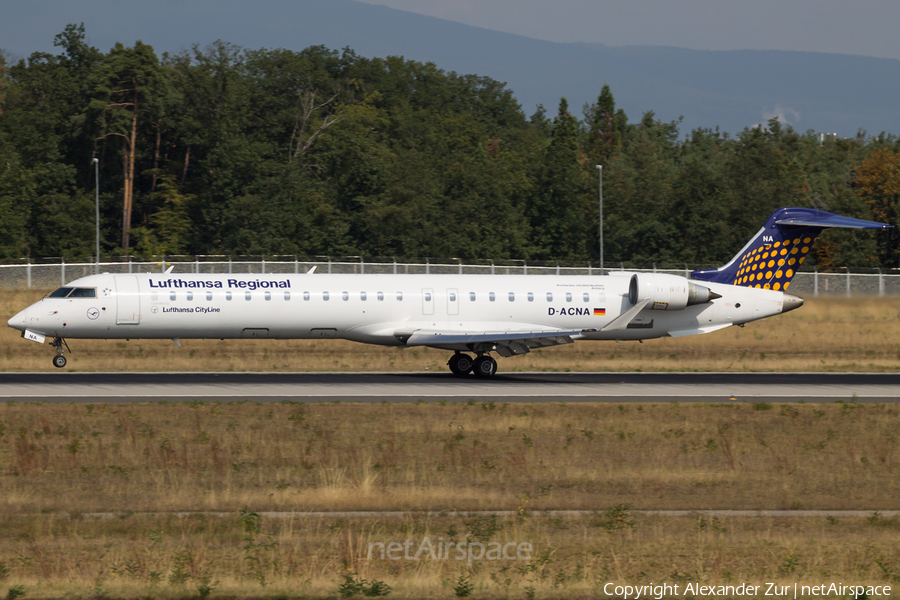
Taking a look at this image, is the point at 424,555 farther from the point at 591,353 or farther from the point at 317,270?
the point at 317,270

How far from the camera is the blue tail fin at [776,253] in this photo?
122 ft

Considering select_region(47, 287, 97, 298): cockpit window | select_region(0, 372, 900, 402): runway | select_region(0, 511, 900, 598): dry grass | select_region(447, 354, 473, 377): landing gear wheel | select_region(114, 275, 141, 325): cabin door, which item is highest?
select_region(47, 287, 97, 298): cockpit window

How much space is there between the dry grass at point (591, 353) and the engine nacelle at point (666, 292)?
4.14 meters

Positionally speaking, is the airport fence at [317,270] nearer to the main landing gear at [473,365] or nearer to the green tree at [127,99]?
the green tree at [127,99]

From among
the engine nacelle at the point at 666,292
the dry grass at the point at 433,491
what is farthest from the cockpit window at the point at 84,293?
the engine nacelle at the point at 666,292

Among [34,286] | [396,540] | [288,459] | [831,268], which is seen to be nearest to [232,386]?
[288,459]

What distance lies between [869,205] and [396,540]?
262ft

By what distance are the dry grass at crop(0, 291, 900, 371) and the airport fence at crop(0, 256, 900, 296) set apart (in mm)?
9214

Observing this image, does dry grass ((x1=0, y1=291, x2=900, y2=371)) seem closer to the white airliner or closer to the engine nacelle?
the white airliner

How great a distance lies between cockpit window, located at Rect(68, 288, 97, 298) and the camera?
105 feet

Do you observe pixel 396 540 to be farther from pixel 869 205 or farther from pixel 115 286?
pixel 869 205

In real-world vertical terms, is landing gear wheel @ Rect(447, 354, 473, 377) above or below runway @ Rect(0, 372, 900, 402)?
above

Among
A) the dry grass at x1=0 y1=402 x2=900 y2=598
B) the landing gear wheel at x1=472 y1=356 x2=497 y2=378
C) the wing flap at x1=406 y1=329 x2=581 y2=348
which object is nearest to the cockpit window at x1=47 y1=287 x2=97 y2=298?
the dry grass at x1=0 y1=402 x2=900 y2=598

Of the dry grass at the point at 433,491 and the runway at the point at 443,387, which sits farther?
the runway at the point at 443,387
